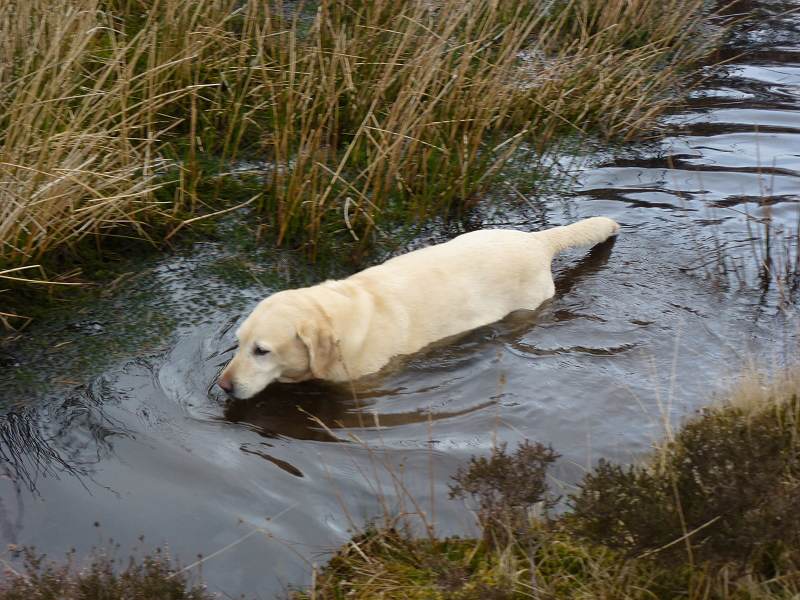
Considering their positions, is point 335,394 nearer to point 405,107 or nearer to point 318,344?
point 318,344

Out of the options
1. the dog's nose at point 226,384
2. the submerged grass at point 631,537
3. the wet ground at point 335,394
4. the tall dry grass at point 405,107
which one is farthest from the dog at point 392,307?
the submerged grass at point 631,537

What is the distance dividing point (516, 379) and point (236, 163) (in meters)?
2.88

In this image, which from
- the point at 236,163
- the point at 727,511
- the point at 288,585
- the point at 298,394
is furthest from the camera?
the point at 236,163

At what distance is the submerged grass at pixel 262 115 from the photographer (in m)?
5.77

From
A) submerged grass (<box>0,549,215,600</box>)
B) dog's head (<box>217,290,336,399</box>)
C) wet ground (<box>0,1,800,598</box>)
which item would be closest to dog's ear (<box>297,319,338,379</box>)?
dog's head (<box>217,290,336,399</box>)

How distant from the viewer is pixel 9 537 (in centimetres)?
398

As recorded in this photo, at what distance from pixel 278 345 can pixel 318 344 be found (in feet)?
0.75

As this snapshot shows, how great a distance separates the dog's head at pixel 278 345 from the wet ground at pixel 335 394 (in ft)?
0.69

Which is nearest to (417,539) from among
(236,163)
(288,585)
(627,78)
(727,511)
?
(288,585)

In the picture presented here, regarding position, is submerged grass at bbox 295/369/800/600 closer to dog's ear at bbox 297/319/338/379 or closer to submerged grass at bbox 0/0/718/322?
dog's ear at bbox 297/319/338/379

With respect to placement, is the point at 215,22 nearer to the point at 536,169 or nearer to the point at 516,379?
the point at 536,169

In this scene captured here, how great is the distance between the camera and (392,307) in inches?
213

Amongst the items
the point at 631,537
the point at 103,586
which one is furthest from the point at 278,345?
the point at 631,537

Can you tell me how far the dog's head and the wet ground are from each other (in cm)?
21
